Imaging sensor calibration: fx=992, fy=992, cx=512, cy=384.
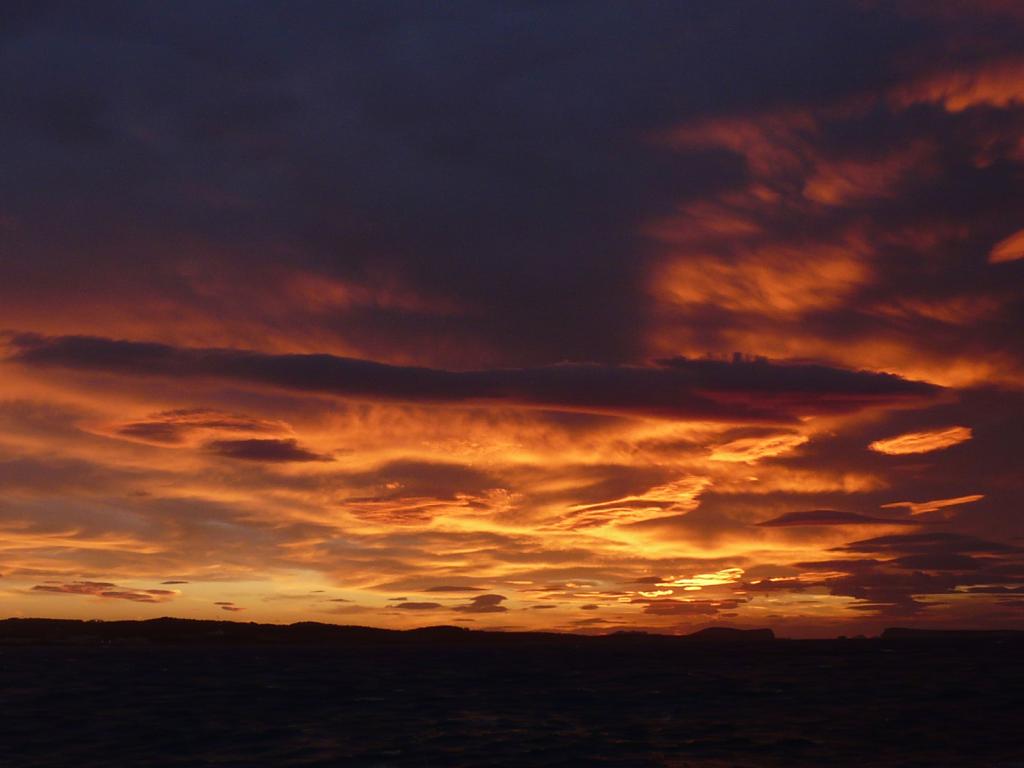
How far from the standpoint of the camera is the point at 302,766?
48.9 meters

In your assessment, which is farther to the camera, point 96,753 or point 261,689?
point 261,689

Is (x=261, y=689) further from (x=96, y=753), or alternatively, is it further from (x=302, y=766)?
(x=302, y=766)

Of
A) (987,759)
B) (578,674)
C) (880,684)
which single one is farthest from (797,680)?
(987,759)

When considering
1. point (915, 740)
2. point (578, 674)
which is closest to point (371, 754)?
point (915, 740)

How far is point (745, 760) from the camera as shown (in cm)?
4919

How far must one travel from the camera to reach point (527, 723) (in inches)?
2682

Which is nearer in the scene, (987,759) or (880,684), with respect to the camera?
(987,759)

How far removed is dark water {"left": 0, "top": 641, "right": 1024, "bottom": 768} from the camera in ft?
168

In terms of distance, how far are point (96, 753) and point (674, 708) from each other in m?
43.1

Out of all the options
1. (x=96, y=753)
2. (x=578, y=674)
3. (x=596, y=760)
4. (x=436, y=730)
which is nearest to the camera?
(x=596, y=760)

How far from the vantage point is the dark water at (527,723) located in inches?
2020

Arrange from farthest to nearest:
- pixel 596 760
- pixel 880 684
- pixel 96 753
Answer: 1. pixel 880 684
2. pixel 96 753
3. pixel 596 760

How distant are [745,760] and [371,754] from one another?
63.8ft

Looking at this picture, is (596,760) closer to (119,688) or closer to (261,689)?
(261,689)
